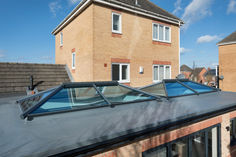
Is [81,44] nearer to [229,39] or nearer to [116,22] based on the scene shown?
[116,22]

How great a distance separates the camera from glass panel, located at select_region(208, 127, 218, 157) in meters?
4.30

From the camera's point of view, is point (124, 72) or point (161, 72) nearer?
point (124, 72)

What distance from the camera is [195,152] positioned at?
4051 millimetres

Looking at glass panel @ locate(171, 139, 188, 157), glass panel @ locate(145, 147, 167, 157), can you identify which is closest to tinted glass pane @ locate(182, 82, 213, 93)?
glass panel @ locate(171, 139, 188, 157)

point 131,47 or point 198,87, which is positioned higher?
point 131,47

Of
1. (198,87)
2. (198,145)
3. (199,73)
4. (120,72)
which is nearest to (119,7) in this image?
(120,72)

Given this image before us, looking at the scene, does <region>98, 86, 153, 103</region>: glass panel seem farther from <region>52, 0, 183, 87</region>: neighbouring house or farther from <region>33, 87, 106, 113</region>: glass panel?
<region>52, 0, 183, 87</region>: neighbouring house

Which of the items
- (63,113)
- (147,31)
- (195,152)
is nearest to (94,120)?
(63,113)

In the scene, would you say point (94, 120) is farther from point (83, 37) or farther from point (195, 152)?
point (83, 37)

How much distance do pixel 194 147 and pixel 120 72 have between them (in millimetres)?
6027

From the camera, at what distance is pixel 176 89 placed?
5.79 meters

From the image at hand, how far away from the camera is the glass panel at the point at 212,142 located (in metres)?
4.30

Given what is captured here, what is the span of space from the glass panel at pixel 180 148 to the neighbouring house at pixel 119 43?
5.56 metres

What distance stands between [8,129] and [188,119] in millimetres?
3362
